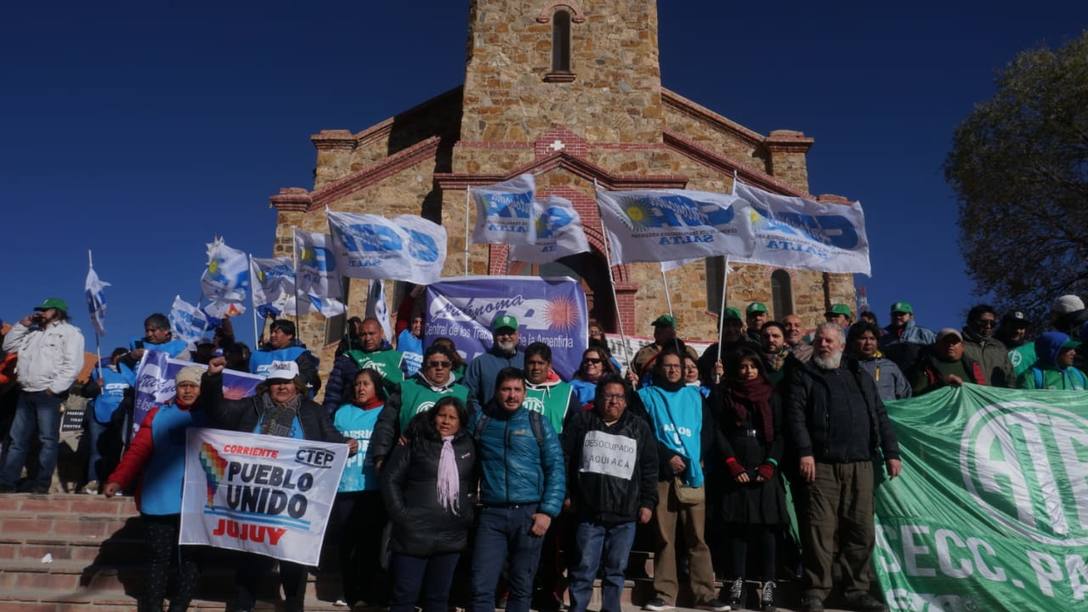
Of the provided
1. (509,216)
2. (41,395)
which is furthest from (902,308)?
(41,395)

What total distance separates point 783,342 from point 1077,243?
53.6 feet

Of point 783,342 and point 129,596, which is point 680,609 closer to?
point 783,342

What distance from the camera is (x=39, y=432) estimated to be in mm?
7859

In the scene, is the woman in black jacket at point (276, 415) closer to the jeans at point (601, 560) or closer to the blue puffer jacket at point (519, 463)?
the blue puffer jacket at point (519, 463)

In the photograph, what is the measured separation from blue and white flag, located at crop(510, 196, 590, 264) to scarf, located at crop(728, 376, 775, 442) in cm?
366

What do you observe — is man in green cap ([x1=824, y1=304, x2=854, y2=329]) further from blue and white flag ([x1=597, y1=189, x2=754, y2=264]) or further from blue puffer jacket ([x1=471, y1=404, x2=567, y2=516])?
blue puffer jacket ([x1=471, y1=404, x2=567, y2=516])

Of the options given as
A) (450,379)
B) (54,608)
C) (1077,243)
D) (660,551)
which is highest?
(1077,243)

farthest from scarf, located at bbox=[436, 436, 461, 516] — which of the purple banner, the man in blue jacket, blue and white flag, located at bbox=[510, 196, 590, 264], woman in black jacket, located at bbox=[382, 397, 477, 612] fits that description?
blue and white flag, located at bbox=[510, 196, 590, 264]

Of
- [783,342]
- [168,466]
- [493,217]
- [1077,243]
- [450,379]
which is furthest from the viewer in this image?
[1077,243]

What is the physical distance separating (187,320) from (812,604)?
10312 mm

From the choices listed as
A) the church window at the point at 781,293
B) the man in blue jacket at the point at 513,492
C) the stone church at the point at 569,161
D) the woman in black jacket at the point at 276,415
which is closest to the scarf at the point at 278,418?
the woman in black jacket at the point at 276,415

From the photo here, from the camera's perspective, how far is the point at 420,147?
16.4 metres

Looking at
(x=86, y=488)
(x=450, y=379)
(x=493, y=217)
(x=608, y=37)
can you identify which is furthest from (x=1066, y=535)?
(x=608, y=37)

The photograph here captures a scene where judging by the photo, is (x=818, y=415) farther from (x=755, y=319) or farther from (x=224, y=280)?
(x=224, y=280)
